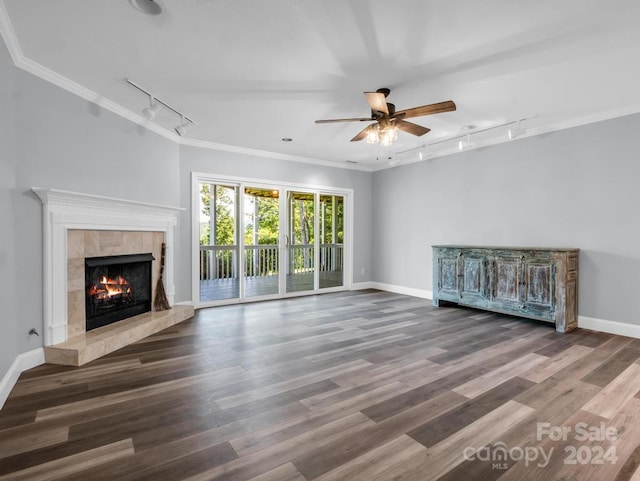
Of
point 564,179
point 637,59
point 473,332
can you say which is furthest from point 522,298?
point 637,59

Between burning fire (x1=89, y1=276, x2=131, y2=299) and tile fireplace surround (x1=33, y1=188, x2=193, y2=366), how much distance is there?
0.30 meters

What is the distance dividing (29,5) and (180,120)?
217cm

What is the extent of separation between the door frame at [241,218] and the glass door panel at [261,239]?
15 centimetres

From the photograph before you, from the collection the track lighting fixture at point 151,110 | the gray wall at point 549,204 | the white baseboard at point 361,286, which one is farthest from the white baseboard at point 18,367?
the gray wall at point 549,204

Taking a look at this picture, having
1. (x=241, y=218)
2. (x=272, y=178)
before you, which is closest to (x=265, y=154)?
(x=272, y=178)

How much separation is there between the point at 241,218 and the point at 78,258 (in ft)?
8.79

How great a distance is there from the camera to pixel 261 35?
2479mm

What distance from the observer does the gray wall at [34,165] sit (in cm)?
259

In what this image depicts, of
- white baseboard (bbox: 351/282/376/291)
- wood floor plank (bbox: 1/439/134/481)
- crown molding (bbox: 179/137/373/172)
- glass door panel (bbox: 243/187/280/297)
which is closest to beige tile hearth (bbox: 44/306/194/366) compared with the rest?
wood floor plank (bbox: 1/439/134/481)

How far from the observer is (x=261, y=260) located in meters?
6.56

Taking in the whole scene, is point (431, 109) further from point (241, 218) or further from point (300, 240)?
point (300, 240)

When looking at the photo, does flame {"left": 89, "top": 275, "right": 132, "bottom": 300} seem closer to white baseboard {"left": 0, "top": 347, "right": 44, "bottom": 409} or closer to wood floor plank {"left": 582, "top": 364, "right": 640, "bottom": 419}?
white baseboard {"left": 0, "top": 347, "right": 44, "bottom": 409}

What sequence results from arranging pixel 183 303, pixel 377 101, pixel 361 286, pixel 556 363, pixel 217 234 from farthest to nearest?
1. pixel 361 286
2. pixel 217 234
3. pixel 183 303
4. pixel 556 363
5. pixel 377 101

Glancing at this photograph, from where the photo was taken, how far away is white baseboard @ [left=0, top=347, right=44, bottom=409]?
2.37 metres
